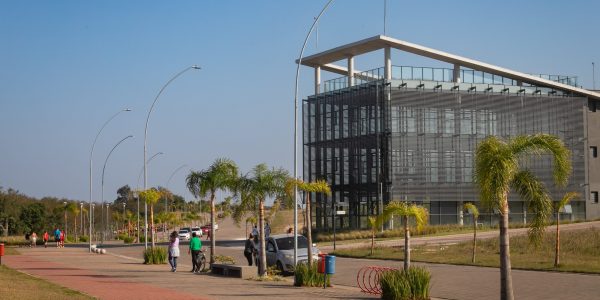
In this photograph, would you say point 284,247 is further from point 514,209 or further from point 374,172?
point 514,209

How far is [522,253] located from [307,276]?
1501 centimetres

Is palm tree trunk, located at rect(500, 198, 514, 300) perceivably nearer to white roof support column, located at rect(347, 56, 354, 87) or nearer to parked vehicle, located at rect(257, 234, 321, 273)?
parked vehicle, located at rect(257, 234, 321, 273)

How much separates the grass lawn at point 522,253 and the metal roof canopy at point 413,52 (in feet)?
82.1

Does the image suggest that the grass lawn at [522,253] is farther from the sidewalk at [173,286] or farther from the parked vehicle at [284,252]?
the sidewalk at [173,286]

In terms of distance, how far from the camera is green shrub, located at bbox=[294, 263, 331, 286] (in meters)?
24.8

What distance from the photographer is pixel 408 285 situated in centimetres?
1972

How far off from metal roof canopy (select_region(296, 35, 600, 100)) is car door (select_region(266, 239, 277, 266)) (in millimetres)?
36643

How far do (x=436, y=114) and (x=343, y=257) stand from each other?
30.6m

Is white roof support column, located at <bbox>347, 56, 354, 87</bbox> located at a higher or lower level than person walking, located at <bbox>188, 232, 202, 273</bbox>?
higher

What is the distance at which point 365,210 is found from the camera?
227ft

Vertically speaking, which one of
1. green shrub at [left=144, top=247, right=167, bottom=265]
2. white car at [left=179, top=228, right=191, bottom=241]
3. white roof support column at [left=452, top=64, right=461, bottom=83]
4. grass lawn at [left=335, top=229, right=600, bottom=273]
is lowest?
white car at [left=179, top=228, right=191, bottom=241]

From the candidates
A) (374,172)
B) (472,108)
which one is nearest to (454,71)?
(472,108)

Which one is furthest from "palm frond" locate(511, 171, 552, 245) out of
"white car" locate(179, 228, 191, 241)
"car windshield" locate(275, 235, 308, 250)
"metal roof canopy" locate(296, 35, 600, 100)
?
"white car" locate(179, 228, 191, 241)

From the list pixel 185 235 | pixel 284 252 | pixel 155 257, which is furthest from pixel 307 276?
pixel 185 235
